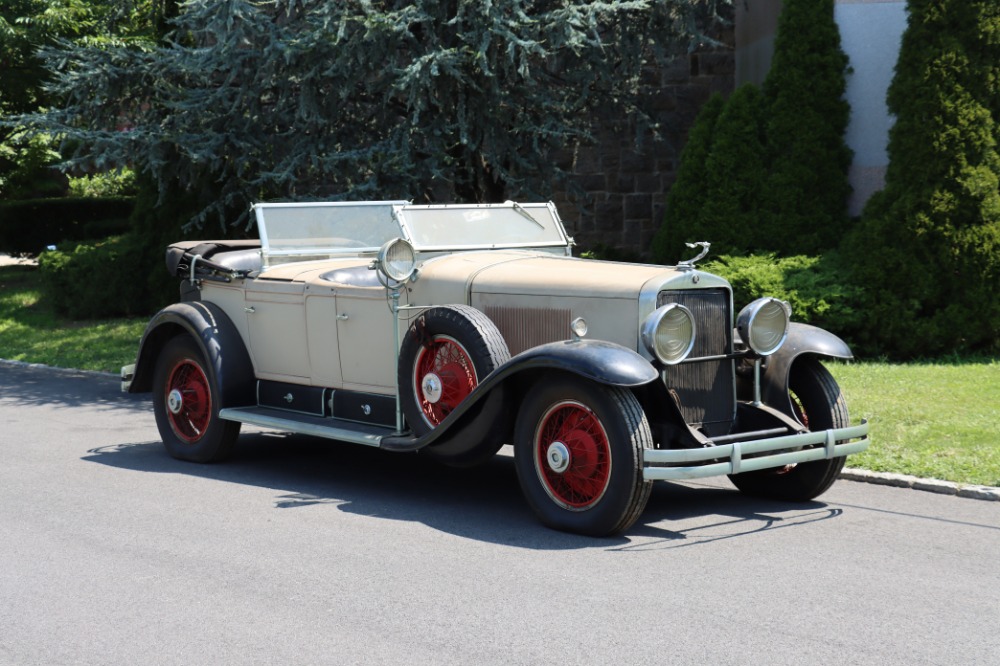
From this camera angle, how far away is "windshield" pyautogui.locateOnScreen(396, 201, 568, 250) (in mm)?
7781

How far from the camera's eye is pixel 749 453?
6203 mm

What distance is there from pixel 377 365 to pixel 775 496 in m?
2.56

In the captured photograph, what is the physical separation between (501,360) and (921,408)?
4.02m

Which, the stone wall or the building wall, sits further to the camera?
the stone wall

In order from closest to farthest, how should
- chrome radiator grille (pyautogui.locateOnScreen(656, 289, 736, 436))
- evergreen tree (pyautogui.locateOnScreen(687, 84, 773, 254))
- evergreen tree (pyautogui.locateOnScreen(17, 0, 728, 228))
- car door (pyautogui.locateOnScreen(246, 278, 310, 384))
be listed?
chrome radiator grille (pyautogui.locateOnScreen(656, 289, 736, 436)) < car door (pyautogui.locateOnScreen(246, 278, 310, 384)) < evergreen tree (pyautogui.locateOnScreen(17, 0, 728, 228)) < evergreen tree (pyautogui.locateOnScreen(687, 84, 773, 254))

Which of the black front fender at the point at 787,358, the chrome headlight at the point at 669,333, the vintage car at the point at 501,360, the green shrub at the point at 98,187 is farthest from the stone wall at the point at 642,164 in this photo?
the green shrub at the point at 98,187

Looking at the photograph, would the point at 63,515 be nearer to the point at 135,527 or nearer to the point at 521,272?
the point at 135,527

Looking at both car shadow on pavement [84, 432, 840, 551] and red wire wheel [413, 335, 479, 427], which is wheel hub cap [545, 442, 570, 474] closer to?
car shadow on pavement [84, 432, 840, 551]

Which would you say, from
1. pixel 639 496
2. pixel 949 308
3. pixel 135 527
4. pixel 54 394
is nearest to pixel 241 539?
pixel 135 527

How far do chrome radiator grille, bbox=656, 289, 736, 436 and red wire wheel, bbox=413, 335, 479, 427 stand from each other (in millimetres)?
1155

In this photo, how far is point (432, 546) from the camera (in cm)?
608

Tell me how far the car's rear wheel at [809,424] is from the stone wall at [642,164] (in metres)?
9.26

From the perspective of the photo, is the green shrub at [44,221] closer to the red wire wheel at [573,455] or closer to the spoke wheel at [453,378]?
the spoke wheel at [453,378]

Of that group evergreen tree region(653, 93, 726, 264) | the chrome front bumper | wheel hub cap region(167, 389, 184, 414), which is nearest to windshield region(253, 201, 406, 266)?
wheel hub cap region(167, 389, 184, 414)
